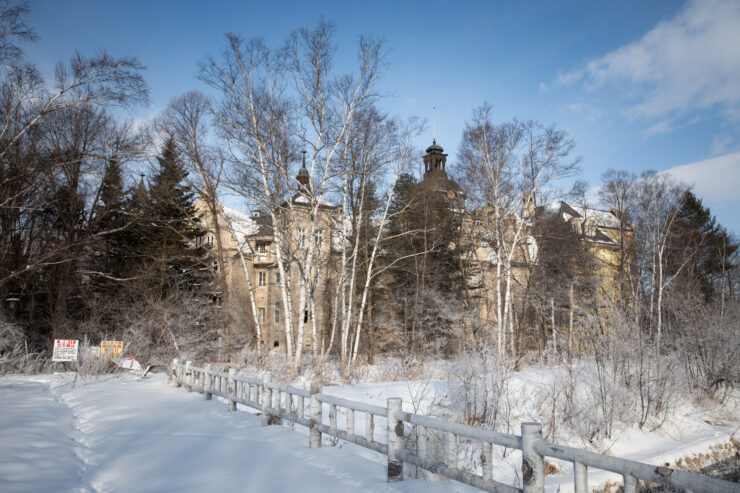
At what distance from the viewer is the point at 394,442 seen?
568cm

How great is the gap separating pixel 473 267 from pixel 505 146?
12.0 meters

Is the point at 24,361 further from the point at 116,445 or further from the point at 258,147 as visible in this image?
the point at 116,445

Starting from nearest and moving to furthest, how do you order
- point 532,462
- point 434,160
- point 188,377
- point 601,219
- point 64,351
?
point 532,462, point 188,377, point 64,351, point 601,219, point 434,160

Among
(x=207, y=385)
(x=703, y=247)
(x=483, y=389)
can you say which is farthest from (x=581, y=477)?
(x=703, y=247)

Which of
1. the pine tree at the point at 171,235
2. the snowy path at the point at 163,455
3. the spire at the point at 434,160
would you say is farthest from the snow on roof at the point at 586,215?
the snowy path at the point at 163,455

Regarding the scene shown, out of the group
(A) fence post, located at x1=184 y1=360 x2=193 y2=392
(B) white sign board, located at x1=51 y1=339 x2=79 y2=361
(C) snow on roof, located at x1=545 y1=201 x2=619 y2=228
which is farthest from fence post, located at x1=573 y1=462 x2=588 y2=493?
(C) snow on roof, located at x1=545 y1=201 x2=619 y2=228

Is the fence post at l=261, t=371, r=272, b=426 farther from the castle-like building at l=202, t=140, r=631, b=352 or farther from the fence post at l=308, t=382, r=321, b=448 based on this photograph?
the castle-like building at l=202, t=140, r=631, b=352

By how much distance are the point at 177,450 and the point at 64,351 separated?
11844 millimetres

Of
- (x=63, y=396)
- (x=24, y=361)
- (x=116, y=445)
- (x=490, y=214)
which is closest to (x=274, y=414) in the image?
(x=116, y=445)

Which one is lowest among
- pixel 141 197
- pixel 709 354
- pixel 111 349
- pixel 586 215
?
pixel 111 349

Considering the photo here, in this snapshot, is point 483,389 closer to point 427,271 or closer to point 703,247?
point 427,271

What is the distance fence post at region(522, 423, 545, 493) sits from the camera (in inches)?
161

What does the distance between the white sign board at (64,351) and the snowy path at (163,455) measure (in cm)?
543

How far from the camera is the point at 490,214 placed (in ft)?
76.2
